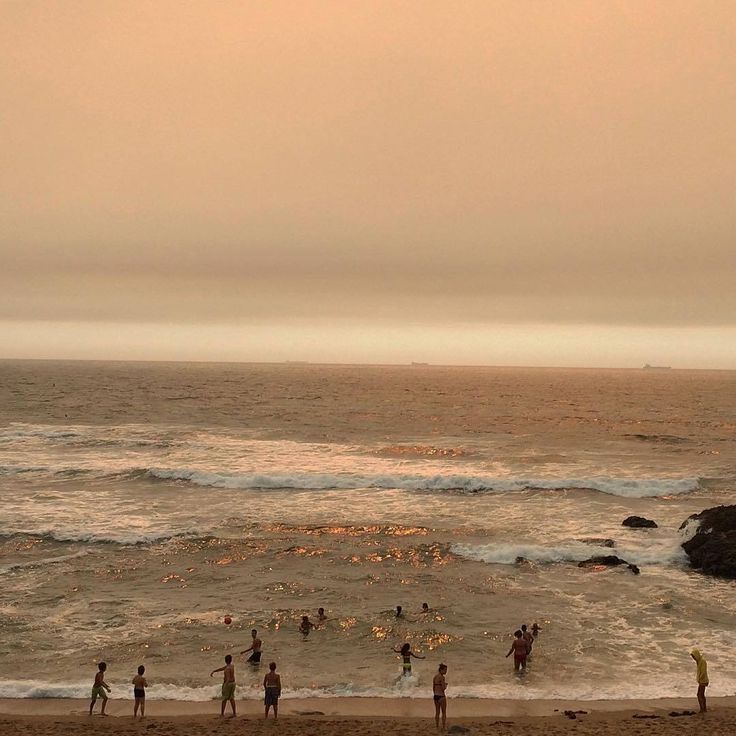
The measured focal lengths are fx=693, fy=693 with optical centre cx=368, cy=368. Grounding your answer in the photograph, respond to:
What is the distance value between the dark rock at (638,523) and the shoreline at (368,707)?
17.1 m

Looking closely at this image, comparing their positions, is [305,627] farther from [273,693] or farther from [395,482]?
[395,482]

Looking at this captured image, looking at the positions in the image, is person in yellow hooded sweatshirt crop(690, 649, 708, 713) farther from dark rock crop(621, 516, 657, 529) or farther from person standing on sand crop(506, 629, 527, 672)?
dark rock crop(621, 516, 657, 529)

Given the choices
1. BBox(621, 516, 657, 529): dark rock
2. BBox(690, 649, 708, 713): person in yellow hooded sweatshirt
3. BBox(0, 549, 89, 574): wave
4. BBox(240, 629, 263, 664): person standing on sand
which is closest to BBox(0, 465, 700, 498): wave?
BBox(621, 516, 657, 529): dark rock

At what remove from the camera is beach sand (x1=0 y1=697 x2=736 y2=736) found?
1394 centimetres

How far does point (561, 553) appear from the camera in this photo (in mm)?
27781

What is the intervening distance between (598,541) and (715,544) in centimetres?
471

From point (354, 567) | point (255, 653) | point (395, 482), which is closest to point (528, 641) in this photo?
point (255, 653)

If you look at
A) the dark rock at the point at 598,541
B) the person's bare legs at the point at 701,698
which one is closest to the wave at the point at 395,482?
the dark rock at the point at 598,541

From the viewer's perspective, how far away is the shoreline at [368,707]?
15.0m

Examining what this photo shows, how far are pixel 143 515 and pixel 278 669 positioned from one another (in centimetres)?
1873

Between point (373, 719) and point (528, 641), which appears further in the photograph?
point (528, 641)

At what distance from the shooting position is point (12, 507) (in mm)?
35188

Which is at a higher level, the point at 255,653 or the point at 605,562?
the point at 255,653

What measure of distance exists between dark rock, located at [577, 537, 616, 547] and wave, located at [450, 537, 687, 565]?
35 centimetres
